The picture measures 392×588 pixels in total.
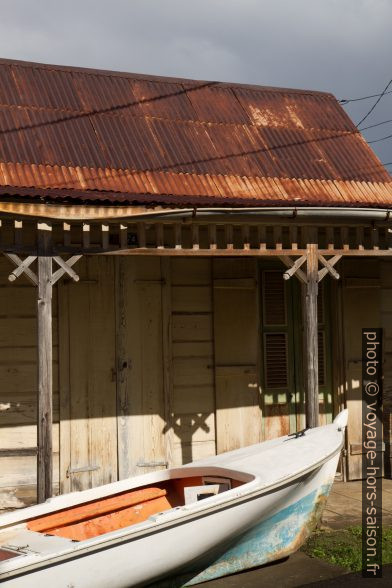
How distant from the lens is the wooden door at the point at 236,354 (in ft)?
33.9

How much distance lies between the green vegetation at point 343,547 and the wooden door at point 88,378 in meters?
2.91

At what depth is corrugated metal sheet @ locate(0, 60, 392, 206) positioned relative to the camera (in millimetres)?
9211

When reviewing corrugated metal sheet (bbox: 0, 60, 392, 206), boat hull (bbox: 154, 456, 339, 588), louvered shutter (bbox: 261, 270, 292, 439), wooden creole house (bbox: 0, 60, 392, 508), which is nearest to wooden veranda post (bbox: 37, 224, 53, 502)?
wooden creole house (bbox: 0, 60, 392, 508)

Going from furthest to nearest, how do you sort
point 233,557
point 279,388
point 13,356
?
point 279,388, point 13,356, point 233,557

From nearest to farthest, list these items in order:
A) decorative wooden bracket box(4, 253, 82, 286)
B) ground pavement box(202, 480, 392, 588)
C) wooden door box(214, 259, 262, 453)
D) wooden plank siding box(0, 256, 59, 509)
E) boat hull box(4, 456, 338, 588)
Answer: boat hull box(4, 456, 338, 588), ground pavement box(202, 480, 392, 588), decorative wooden bracket box(4, 253, 82, 286), wooden plank siding box(0, 256, 59, 509), wooden door box(214, 259, 262, 453)

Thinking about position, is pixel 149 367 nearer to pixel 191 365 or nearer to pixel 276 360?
pixel 191 365

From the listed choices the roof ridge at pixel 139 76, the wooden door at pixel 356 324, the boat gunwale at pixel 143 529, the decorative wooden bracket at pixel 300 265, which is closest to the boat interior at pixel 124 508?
the boat gunwale at pixel 143 529

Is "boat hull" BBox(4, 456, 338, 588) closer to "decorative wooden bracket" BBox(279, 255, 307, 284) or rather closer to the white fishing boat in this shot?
the white fishing boat

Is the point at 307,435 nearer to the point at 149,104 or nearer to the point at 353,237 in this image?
the point at 353,237

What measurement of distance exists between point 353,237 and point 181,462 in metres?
3.66

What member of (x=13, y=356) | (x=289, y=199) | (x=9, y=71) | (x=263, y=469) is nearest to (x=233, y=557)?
(x=263, y=469)

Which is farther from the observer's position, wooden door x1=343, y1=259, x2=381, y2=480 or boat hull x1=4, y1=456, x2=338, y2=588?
wooden door x1=343, y1=259, x2=381, y2=480

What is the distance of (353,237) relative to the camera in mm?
10219

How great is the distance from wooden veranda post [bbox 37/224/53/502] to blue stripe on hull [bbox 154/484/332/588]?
1821 mm
